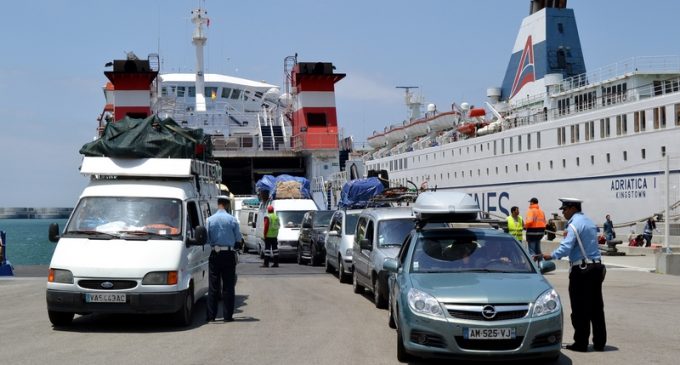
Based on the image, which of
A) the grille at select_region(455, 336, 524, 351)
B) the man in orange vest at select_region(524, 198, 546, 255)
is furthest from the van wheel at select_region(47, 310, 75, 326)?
the man in orange vest at select_region(524, 198, 546, 255)

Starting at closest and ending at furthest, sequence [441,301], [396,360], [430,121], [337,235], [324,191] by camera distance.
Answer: [441,301]
[396,360]
[337,235]
[324,191]
[430,121]

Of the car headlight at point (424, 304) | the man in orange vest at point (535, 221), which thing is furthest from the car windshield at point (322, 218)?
the car headlight at point (424, 304)

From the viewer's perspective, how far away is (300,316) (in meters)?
11.9

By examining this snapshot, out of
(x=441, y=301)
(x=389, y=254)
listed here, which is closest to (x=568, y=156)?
(x=389, y=254)

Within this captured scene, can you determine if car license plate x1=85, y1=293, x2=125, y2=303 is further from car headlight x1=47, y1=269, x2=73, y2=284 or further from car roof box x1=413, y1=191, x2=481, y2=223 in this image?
car roof box x1=413, y1=191, x2=481, y2=223

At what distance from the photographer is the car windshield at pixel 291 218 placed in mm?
26688

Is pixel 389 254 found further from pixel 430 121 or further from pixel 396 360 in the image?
pixel 430 121

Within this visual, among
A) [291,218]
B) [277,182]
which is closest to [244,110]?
[277,182]

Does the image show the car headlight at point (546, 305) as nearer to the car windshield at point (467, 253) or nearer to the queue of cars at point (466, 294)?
the queue of cars at point (466, 294)

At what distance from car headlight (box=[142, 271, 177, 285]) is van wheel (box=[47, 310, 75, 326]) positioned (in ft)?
4.39

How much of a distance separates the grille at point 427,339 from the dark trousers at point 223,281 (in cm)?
425

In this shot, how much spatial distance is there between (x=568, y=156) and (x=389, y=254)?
1098 inches

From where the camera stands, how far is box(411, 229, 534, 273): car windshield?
8.66 m

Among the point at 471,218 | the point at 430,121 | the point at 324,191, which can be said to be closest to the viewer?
the point at 471,218
